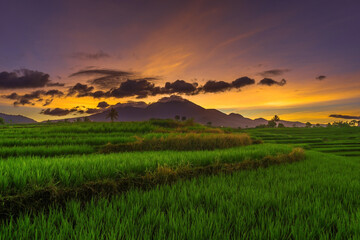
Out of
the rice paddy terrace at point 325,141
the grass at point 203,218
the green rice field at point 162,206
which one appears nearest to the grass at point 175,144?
the green rice field at point 162,206

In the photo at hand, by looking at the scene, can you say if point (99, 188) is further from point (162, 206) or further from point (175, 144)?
point (175, 144)

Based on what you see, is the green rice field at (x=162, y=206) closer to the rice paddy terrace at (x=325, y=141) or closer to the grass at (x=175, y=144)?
the grass at (x=175, y=144)

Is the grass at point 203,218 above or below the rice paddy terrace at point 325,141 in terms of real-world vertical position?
above

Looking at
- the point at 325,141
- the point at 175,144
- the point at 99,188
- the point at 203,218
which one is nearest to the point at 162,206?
the point at 203,218

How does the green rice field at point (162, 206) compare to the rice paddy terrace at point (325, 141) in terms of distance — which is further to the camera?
the rice paddy terrace at point (325, 141)

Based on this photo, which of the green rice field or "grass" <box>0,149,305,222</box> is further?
"grass" <box>0,149,305,222</box>

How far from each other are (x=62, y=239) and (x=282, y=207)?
2.72 meters

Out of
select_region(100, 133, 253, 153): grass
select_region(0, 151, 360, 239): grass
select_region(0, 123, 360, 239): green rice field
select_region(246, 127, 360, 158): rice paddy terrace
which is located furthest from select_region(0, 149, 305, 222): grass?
select_region(246, 127, 360, 158): rice paddy terrace

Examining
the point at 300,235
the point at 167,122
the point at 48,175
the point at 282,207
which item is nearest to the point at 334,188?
the point at 282,207

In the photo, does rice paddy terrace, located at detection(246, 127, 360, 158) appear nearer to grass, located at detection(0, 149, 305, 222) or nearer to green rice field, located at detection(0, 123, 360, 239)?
grass, located at detection(0, 149, 305, 222)

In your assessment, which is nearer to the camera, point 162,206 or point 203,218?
point 203,218

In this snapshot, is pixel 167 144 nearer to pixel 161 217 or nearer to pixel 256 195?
pixel 256 195

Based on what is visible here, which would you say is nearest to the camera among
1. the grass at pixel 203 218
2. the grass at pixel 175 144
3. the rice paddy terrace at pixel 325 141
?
the grass at pixel 203 218

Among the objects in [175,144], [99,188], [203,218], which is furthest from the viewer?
[175,144]
